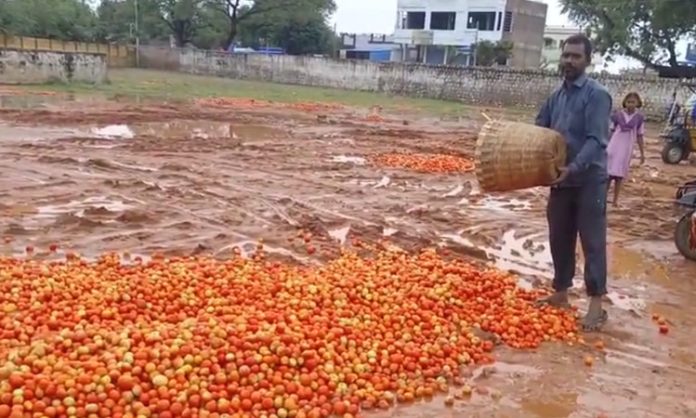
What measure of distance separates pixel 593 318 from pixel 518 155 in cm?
→ 147

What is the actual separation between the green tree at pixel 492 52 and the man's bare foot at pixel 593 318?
44.9 meters

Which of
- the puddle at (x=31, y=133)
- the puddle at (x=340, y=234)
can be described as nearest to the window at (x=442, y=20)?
the puddle at (x=31, y=133)

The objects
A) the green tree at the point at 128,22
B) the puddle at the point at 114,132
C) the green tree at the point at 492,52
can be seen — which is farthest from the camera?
the green tree at the point at 128,22

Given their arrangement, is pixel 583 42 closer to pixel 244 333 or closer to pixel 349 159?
pixel 244 333

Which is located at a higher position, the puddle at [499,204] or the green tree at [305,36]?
the green tree at [305,36]

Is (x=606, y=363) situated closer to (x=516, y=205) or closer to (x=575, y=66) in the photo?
(x=575, y=66)

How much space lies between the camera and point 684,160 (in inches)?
659

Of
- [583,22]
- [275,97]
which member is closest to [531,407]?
[275,97]

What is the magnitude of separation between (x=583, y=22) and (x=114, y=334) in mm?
33620

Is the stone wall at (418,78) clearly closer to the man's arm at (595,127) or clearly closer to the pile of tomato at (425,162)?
the pile of tomato at (425,162)

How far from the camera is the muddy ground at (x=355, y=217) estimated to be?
4469 millimetres

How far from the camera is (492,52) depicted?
48531 millimetres

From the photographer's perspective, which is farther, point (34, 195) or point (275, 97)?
point (275, 97)

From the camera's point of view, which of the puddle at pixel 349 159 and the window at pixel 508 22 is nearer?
the puddle at pixel 349 159
